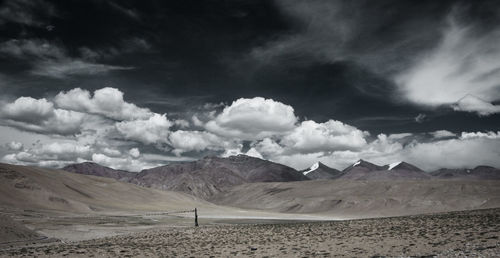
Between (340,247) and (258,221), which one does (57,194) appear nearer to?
(258,221)

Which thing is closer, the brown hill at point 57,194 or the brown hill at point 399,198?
the brown hill at point 57,194

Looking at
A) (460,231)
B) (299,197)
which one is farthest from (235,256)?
(299,197)

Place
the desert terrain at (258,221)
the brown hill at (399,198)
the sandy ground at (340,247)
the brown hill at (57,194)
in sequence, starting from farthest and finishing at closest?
the brown hill at (399,198), the brown hill at (57,194), the desert terrain at (258,221), the sandy ground at (340,247)

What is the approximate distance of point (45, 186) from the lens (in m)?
109

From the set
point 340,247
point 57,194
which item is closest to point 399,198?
point 57,194

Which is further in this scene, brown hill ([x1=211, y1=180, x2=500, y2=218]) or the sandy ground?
brown hill ([x1=211, y1=180, x2=500, y2=218])

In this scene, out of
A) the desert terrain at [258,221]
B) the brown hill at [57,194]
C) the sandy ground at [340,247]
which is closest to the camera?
the sandy ground at [340,247]

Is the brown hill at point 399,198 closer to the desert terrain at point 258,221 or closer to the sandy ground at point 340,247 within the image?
the desert terrain at point 258,221

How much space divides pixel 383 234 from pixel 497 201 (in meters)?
99.5

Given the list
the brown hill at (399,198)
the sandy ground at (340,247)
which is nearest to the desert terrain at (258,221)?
the sandy ground at (340,247)

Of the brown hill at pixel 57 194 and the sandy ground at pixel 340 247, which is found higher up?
the brown hill at pixel 57 194

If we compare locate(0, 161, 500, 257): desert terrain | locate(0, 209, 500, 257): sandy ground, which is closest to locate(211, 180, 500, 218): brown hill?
locate(0, 161, 500, 257): desert terrain

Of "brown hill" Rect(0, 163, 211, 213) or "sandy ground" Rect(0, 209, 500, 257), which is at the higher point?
"brown hill" Rect(0, 163, 211, 213)

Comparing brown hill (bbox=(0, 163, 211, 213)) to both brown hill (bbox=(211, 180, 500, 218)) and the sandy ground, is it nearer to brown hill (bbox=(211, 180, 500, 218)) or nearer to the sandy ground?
the sandy ground
